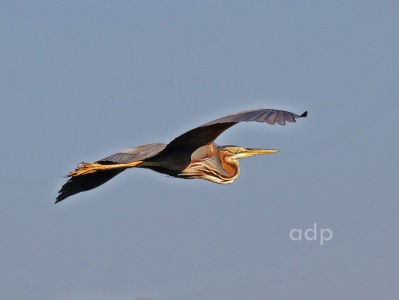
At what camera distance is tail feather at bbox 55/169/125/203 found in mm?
21766

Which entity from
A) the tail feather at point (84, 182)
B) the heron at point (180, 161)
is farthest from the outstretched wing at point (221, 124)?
the tail feather at point (84, 182)

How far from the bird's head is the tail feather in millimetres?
1982

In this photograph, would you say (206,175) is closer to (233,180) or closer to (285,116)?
(233,180)

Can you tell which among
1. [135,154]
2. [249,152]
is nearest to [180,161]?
[135,154]

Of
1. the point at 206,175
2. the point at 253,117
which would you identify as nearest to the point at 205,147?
the point at 206,175

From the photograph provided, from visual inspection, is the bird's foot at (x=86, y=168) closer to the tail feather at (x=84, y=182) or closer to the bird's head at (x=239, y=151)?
the tail feather at (x=84, y=182)

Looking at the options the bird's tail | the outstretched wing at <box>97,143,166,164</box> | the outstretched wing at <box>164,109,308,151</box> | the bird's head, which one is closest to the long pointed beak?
the bird's head

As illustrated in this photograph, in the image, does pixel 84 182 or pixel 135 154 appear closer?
pixel 135 154

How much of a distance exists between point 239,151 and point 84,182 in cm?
294

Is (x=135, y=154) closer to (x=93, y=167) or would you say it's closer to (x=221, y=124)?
(x=93, y=167)

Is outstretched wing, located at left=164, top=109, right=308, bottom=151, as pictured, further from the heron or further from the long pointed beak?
the long pointed beak

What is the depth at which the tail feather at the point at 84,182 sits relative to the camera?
857 inches

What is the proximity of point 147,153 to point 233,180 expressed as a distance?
69.8 inches

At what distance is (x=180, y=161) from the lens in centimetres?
2077
